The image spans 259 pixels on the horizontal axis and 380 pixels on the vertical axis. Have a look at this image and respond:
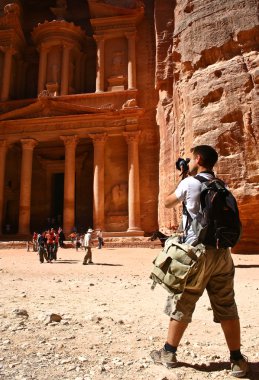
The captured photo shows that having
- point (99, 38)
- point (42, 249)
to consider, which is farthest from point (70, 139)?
point (42, 249)

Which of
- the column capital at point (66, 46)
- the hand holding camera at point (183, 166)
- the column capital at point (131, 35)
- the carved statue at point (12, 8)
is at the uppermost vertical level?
the carved statue at point (12, 8)

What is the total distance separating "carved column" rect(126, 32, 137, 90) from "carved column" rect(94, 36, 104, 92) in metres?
2.37

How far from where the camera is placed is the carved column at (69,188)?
83.4 feet

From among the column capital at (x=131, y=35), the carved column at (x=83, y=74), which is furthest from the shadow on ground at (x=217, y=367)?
the carved column at (x=83, y=74)

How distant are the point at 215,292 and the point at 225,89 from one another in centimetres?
1269

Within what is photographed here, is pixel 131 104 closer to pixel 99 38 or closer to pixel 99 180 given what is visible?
pixel 99 180

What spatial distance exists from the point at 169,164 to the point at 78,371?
65.4 ft

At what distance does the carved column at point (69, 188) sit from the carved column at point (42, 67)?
21.2 feet

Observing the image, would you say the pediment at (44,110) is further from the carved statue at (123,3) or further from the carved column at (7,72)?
the carved statue at (123,3)

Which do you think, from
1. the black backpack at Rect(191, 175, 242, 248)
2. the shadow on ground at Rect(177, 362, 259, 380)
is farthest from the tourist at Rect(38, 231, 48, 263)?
the black backpack at Rect(191, 175, 242, 248)

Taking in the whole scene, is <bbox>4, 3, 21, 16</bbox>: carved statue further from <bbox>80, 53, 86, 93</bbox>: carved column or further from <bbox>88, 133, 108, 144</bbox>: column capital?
<bbox>88, 133, 108, 144</bbox>: column capital

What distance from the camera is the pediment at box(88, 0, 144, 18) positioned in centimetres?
2970

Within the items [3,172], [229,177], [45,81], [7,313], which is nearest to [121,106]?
[45,81]

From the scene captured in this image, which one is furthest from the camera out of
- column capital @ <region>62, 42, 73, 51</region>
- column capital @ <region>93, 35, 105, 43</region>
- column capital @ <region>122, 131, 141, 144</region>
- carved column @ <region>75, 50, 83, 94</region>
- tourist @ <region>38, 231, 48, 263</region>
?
carved column @ <region>75, 50, 83, 94</region>
